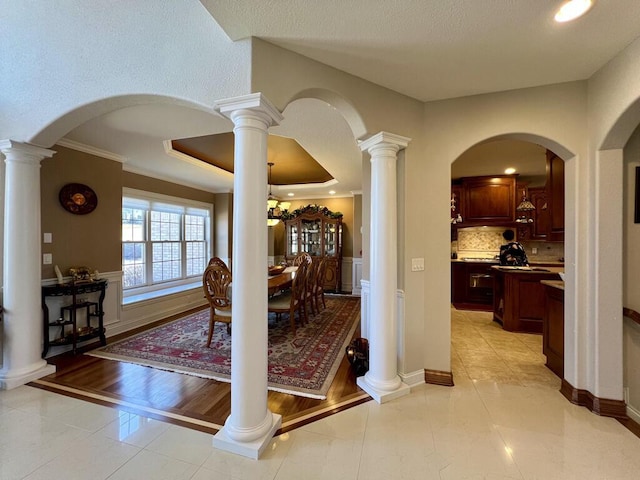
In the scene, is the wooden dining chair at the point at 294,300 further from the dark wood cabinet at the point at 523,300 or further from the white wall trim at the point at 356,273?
the dark wood cabinet at the point at 523,300

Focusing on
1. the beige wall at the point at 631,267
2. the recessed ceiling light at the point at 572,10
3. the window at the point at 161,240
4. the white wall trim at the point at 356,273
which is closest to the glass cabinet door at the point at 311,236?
the white wall trim at the point at 356,273

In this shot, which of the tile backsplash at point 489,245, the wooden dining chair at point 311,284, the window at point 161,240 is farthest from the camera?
the tile backsplash at point 489,245

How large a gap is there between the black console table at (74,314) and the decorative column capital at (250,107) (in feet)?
9.19

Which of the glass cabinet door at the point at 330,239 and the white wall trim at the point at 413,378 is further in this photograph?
the glass cabinet door at the point at 330,239

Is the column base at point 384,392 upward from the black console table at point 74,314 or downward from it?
downward

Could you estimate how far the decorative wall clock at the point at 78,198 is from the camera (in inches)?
125

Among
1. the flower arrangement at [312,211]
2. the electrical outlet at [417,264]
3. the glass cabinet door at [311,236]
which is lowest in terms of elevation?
the electrical outlet at [417,264]

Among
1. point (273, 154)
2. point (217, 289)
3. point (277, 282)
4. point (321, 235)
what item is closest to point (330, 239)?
point (321, 235)

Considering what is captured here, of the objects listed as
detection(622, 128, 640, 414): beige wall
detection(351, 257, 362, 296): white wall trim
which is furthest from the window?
detection(622, 128, 640, 414): beige wall

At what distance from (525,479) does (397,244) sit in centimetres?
159

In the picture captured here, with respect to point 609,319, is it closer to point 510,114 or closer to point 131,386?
point 510,114

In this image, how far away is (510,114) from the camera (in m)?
2.26

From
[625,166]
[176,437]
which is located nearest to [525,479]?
[176,437]

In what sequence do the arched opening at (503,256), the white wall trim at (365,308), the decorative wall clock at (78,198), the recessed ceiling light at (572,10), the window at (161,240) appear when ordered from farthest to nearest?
the window at (161,240) < the decorative wall clock at (78,198) < the white wall trim at (365,308) < the arched opening at (503,256) < the recessed ceiling light at (572,10)
